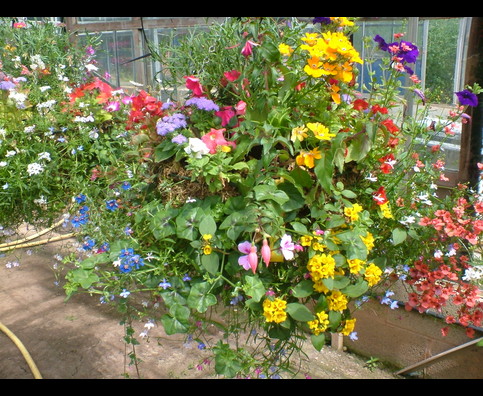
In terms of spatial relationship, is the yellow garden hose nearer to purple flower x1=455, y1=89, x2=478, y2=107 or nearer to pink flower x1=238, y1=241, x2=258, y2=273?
pink flower x1=238, y1=241, x2=258, y2=273

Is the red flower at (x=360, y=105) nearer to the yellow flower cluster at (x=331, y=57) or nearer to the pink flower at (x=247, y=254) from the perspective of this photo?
the yellow flower cluster at (x=331, y=57)

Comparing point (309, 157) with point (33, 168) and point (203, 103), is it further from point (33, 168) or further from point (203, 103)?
point (33, 168)

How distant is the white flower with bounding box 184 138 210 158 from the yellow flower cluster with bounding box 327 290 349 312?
39cm

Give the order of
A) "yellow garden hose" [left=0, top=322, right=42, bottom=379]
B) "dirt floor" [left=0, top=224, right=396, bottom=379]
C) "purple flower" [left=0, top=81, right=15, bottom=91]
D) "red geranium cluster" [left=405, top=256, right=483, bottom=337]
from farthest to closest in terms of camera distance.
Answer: "dirt floor" [left=0, top=224, right=396, bottom=379] < "yellow garden hose" [left=0, top=322, right=42, bottom=379] < "purple flower" [left=0, top=81, right=15, bottom=91] < "red geranium cluster" [left=405, top=256, right=483, bottom=337]

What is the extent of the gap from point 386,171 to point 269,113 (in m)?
0.31

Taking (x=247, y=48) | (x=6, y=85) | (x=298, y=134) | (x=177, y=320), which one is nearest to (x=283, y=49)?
(x=247, y=48)

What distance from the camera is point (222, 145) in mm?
1058

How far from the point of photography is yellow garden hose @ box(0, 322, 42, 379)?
236 cm

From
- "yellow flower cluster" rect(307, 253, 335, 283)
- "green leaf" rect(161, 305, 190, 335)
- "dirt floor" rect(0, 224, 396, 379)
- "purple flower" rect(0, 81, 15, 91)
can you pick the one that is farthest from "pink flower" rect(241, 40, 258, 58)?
"dirt floor" rect(0, 224, 396, 379)

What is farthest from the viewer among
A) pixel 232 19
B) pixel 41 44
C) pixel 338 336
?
pixel 338 336

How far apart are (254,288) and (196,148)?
0.30 meters

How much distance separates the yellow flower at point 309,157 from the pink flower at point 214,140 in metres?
0.15
